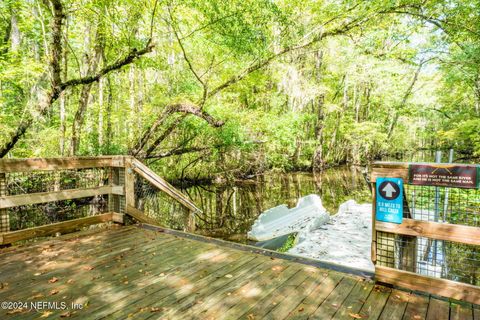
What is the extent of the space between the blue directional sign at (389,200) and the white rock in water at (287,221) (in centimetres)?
460

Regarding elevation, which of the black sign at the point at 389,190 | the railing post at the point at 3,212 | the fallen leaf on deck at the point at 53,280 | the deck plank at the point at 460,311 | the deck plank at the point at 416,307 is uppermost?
the black sign at the point at 389,190

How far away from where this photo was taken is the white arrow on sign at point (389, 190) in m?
2.87

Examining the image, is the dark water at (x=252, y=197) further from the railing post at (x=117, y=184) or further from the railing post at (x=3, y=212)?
the railing post at (x=3, y=212)

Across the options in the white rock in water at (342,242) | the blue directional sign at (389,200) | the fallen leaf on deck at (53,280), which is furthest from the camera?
the white rock in water at (342,242)

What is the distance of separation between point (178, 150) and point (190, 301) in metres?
11.5

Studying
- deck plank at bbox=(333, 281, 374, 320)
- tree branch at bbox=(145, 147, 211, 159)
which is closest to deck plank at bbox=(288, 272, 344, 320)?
deck plank at bbox=(333, 281, 374, 320)

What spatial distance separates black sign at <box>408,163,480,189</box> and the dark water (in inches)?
250

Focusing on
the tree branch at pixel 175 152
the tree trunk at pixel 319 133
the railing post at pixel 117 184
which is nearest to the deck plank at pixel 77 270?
the railing post at pixel 117 184

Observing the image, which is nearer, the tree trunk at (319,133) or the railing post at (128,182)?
the railing post at (128,182)

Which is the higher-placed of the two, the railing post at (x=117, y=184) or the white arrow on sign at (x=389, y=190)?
the white arrow on sign at (x=389, y=190)

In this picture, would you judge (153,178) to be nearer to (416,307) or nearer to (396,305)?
(396,305)

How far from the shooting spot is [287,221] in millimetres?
9133

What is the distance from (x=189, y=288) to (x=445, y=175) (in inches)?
104

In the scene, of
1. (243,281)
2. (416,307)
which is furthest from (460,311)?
(243,281)
